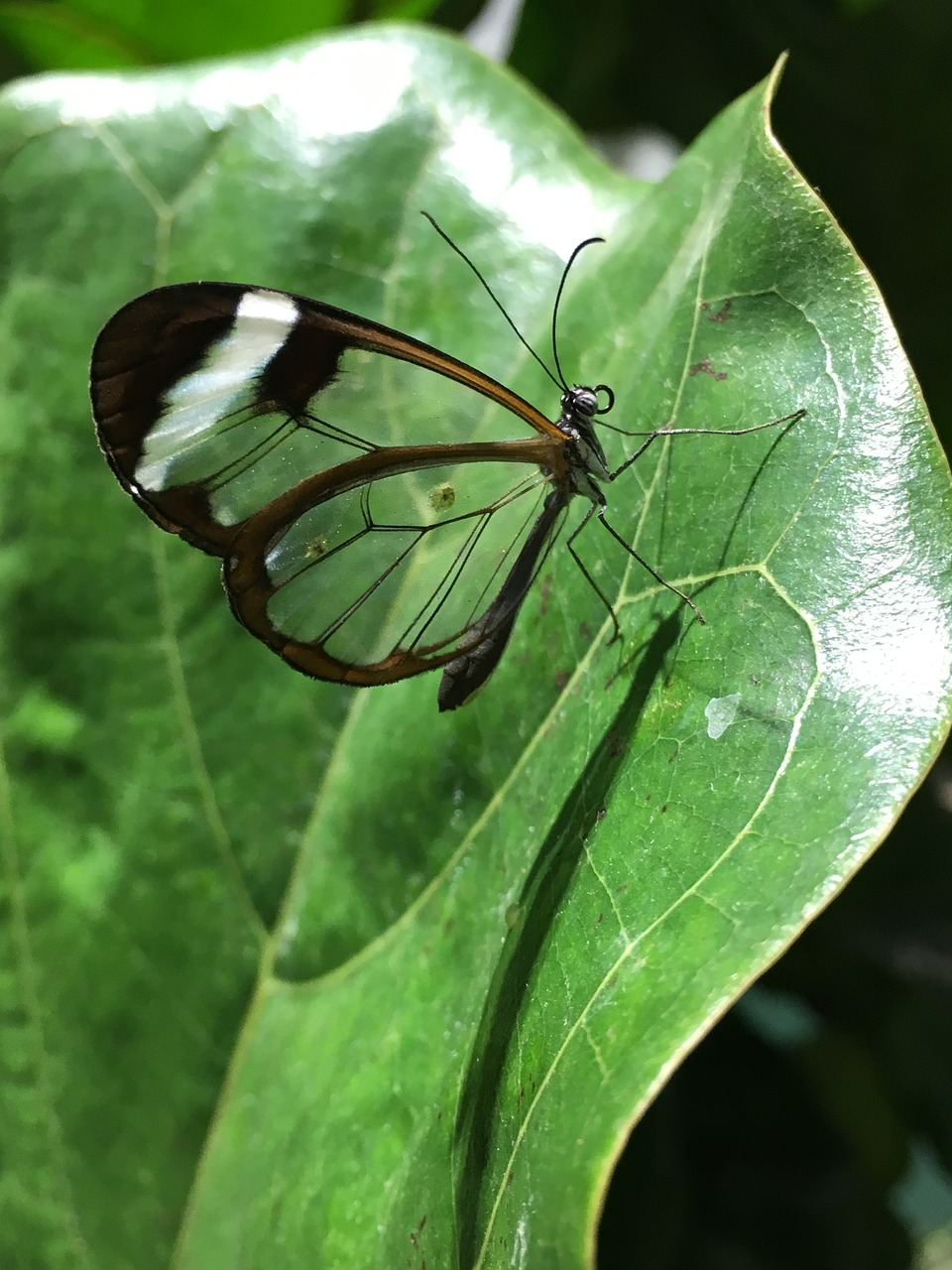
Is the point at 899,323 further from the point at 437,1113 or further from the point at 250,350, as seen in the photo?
the point at 437,1113

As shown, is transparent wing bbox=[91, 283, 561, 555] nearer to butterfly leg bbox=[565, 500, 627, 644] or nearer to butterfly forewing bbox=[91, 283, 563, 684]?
butterfly forewing bbox=[91, 283, 563, 684]

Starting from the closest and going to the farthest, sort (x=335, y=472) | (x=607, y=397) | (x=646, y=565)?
1. (x=646, y=565)
2. (x=335, y=472)
3. (x=607, y=397)

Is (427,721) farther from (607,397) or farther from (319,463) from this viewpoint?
(607,397)

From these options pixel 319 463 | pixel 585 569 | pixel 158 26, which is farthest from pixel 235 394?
pixel 158 26

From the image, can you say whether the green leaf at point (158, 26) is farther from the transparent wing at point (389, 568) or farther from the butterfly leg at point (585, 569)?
the butterfly leg at point (585, 569)

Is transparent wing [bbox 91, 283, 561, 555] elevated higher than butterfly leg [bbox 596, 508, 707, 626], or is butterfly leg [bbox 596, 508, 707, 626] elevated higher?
transparent wing [bbox 91, 283, 561, 555]

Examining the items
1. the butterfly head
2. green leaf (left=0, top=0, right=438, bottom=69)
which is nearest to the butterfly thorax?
the butterfly head

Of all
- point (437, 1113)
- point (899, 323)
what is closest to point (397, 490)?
point (437, 1113)
